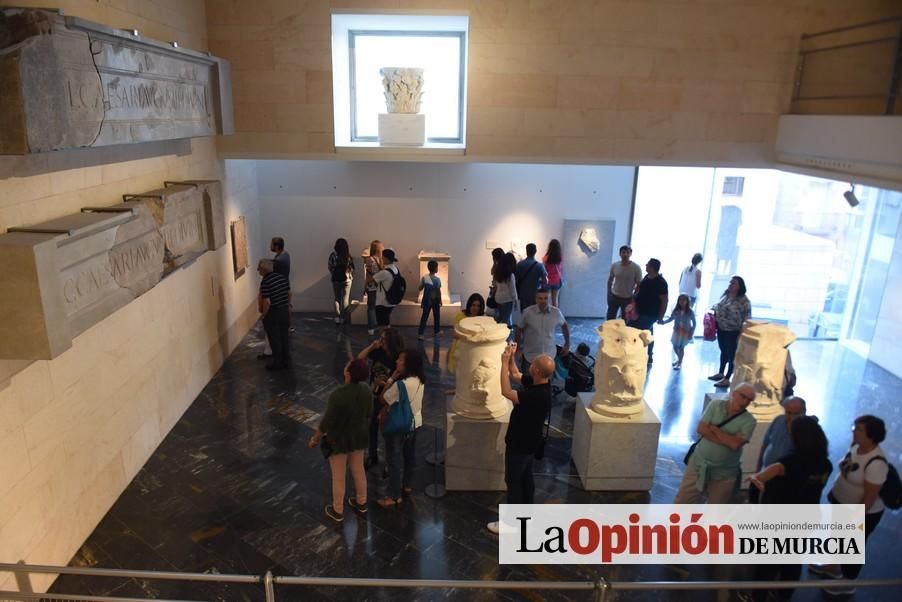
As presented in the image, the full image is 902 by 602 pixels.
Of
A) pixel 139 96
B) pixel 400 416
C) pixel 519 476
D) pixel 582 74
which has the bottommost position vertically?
pixel 519 476

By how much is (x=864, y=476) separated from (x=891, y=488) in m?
0.24

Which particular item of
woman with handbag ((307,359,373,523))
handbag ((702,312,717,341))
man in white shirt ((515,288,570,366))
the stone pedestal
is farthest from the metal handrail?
the stone pedestal

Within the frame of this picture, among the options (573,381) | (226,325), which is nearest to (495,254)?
(573,381)

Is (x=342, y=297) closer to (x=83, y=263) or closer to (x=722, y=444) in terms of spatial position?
(x=83, y=263)

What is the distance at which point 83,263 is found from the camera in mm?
4242

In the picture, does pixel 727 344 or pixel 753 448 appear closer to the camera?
pixel 753 448

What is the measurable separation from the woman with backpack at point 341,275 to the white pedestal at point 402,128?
1985mm

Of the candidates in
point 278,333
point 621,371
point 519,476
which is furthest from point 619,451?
point 278,333

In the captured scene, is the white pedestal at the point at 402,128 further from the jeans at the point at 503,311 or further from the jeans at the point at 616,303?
the jeans at the point at 616,303

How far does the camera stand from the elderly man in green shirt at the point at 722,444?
468cm

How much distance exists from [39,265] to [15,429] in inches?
53.1

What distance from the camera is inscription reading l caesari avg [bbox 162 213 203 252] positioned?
5869 millimetres

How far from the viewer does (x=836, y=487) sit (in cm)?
477

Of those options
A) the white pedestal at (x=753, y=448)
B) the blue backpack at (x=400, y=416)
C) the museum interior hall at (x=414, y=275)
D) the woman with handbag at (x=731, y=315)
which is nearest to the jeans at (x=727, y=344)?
the woman with handbag at (x=731, y=315)
